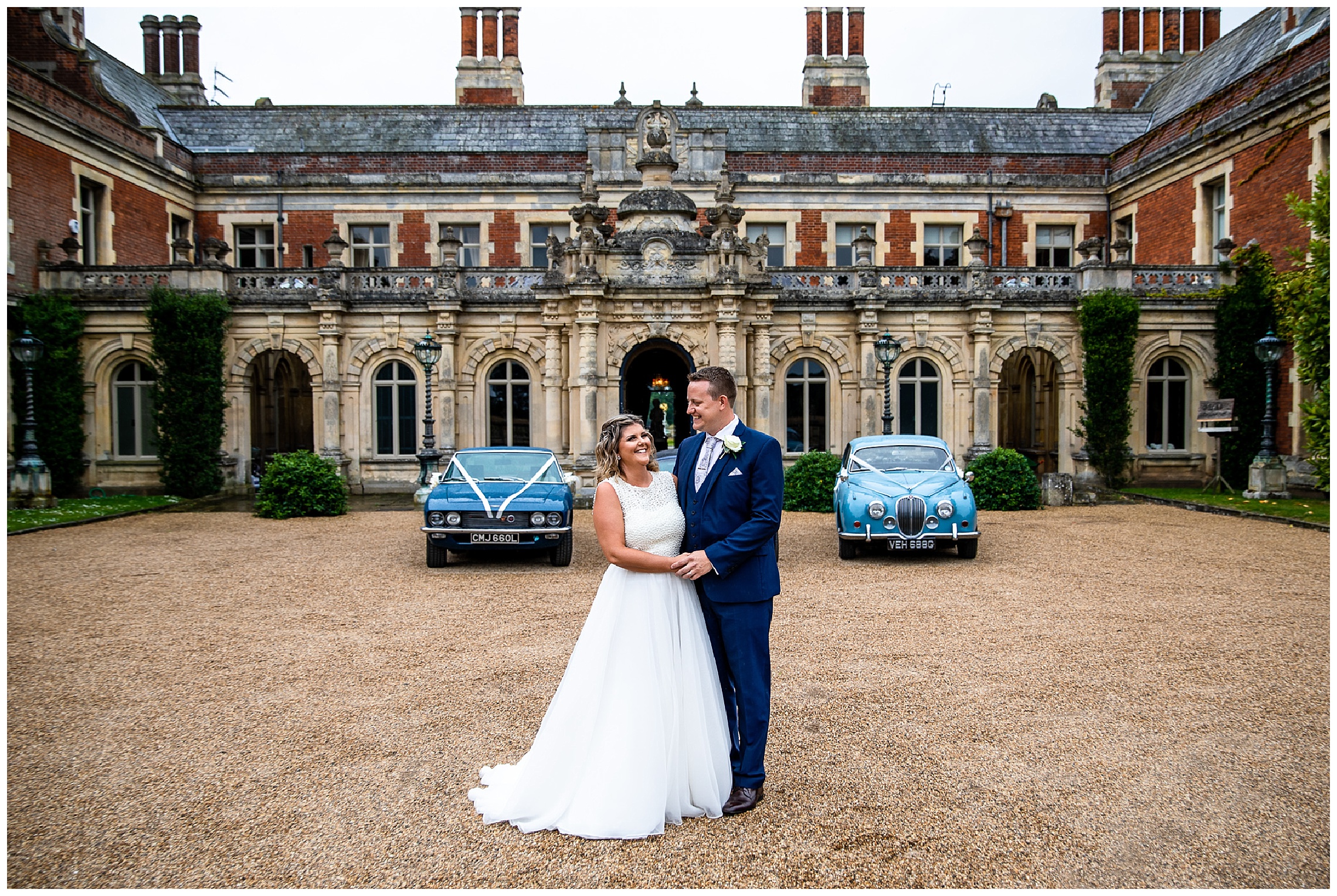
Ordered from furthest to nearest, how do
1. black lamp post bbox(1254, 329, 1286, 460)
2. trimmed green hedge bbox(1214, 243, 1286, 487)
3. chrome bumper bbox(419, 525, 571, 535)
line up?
trimmed green hedge bbox(1214, 243, 1286, 487), black lamp post bbox(1254, 329, 1286, 460), chrome bumper bbox(419, 525, 571, 535)

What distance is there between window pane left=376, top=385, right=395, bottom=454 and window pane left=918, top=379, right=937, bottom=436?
42.4 feet

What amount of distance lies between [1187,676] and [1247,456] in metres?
17.3

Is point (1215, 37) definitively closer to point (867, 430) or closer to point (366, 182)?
point (867, 430)

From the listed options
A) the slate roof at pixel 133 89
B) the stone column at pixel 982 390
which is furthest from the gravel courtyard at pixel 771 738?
the slate roof at pixel 133 89

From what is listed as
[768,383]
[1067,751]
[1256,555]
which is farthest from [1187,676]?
[768,383]

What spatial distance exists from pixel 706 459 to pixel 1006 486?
14.4 meters

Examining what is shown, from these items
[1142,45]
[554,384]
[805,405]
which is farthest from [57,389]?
[1142,45]

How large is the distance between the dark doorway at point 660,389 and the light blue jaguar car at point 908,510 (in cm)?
860

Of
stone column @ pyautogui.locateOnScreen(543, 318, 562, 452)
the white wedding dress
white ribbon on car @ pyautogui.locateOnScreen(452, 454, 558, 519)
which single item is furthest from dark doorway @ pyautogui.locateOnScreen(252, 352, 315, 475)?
the white wedding dress

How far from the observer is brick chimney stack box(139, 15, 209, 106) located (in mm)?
31047

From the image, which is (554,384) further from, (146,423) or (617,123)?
(617,123)

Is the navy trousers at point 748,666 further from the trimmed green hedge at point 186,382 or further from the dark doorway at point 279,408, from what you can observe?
the dark doorway at point 279,408

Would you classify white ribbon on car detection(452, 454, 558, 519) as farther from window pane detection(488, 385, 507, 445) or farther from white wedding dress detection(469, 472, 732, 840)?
window pane detection(488, 385, 507, 445)

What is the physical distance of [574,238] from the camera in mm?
19578
